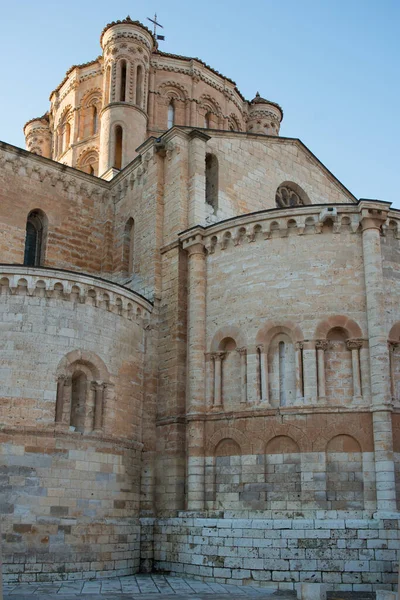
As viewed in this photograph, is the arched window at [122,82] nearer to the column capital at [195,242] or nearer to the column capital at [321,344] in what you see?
the column capital at [195,242]

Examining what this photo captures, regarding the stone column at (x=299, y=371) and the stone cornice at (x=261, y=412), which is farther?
the stone column at (x=299, y=371)

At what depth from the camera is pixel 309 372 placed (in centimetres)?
1558

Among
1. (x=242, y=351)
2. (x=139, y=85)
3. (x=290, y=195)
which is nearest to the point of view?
(x=242, y=351)

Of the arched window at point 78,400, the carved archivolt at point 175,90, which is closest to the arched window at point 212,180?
the arched window at point 78,400

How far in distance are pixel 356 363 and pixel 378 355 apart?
58 cm

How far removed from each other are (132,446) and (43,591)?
4.56 metres

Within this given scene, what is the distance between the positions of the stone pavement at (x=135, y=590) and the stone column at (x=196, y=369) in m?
2.09

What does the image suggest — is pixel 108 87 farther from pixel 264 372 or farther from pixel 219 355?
pixel 264 372

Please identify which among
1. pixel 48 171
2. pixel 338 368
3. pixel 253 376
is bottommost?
pixel 253 376

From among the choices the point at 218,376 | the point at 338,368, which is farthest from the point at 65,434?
the point at 338,368

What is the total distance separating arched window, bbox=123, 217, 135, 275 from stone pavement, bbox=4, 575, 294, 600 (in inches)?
376

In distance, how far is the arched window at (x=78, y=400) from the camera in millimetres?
16091

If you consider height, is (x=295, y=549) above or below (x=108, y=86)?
below

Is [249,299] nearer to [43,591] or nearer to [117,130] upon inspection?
[43,591]
